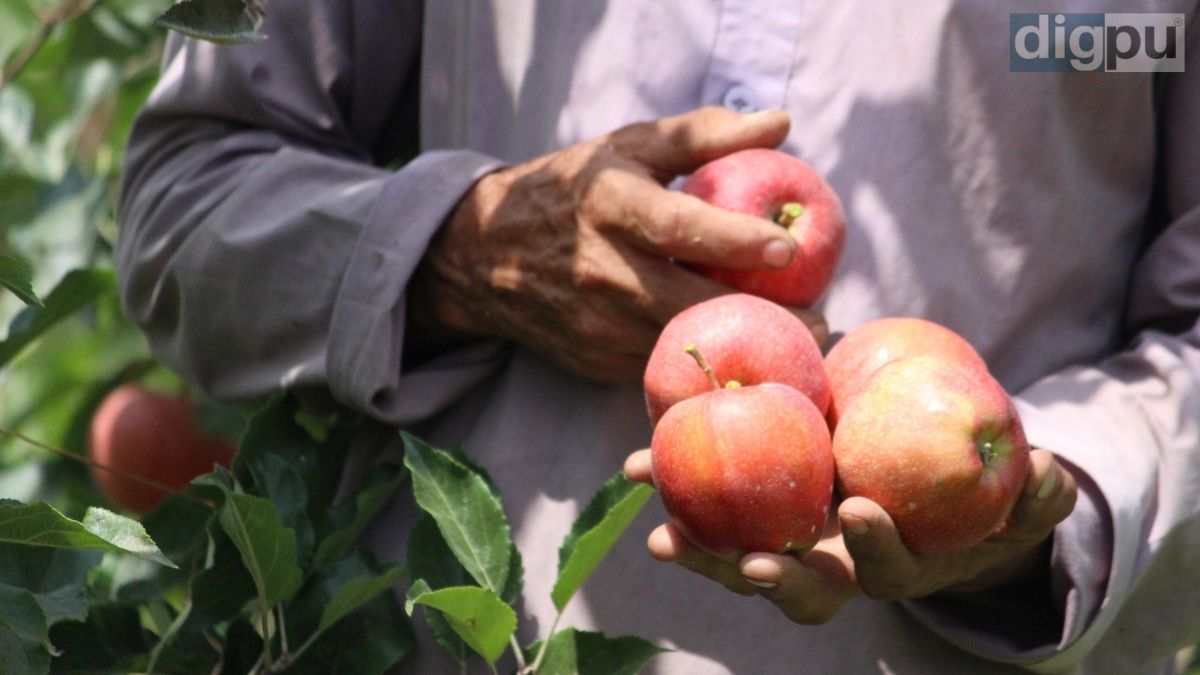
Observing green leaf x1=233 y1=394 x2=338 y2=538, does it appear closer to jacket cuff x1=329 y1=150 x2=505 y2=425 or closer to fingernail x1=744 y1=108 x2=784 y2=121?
jacket cuff x1=329 y1=150 x2=505 y2=425

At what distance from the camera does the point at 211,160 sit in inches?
52.7

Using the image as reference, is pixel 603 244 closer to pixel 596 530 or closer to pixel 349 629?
pixel 596 530

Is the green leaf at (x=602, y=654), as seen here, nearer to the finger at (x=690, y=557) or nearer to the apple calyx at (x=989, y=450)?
the finger at (x=690, y=557)

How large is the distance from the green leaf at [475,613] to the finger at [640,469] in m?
0.13

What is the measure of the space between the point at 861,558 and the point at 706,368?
0.17 metres

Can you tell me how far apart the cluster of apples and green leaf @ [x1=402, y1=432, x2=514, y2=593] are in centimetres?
17

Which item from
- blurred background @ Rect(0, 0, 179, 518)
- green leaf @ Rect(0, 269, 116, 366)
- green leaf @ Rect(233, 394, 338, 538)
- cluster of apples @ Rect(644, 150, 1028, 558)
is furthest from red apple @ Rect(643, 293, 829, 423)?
blurred background @ Rect(0, 0, 179, 518)

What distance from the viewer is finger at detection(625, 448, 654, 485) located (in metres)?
→ 1.00

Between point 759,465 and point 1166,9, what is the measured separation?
0.57 m

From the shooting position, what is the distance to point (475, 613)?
986mm

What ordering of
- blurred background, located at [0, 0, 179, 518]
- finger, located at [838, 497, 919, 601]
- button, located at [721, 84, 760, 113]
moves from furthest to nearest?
blurred background, located at [0, 0, 179, 518] < button, located at [721, 84, 760, 113] < finger, located at [838, 497, 919, 601]

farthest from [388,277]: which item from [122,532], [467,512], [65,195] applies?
[65,195]

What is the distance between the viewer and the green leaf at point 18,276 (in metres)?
0.82

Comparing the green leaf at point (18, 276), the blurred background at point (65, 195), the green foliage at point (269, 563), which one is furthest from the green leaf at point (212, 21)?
the blurred background at point (65, 195)
